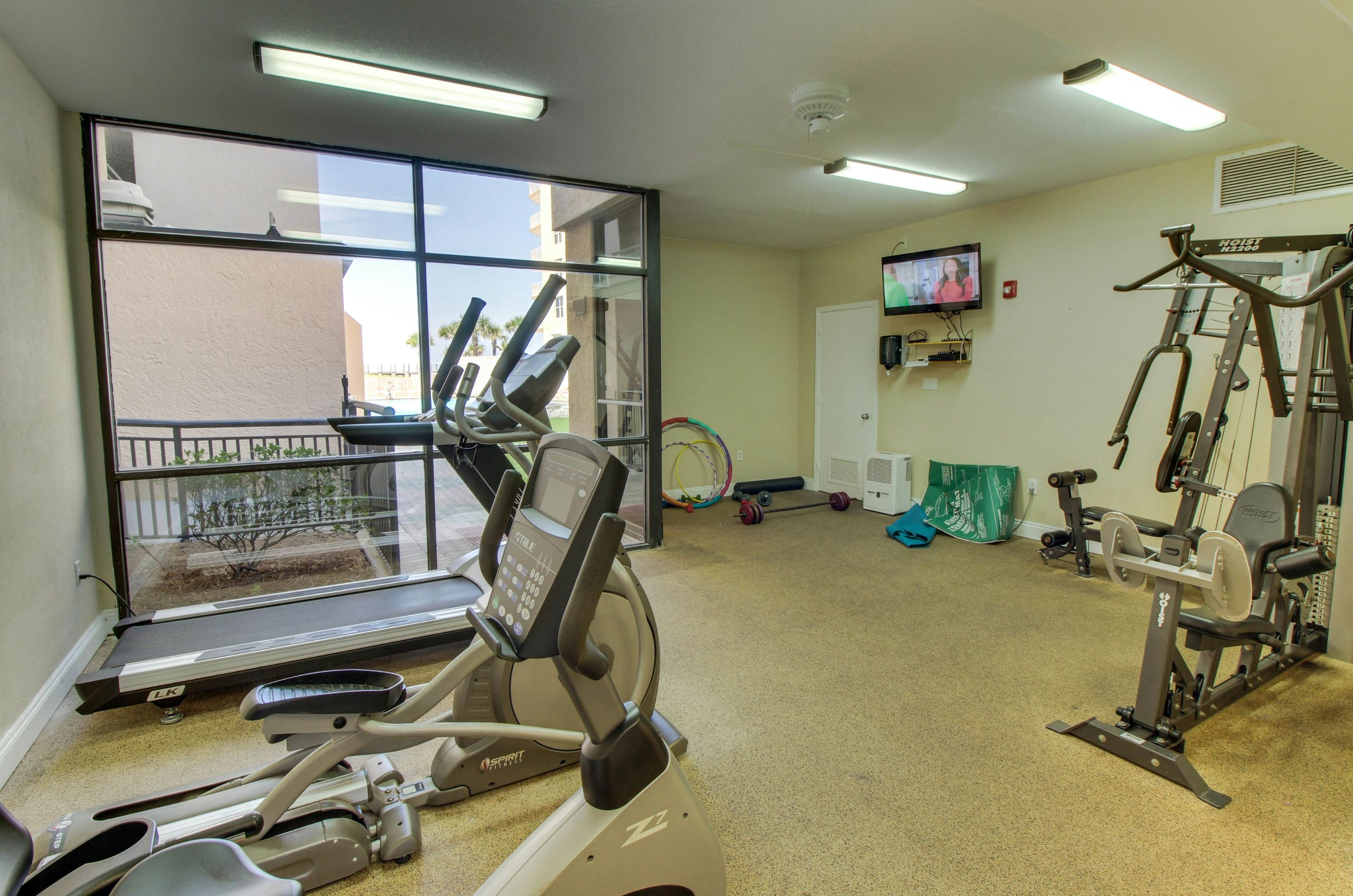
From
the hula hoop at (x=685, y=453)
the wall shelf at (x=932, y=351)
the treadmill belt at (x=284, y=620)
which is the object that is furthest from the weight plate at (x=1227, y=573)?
the hula hoop at (x=685, y=453)

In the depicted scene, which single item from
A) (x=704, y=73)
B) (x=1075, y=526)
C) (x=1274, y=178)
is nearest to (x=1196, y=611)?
(x=1075, y=526)

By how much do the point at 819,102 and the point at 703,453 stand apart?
4.00 metres

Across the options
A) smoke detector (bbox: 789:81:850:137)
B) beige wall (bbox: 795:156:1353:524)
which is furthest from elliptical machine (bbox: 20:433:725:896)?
beige wall (bbox: 795:156:1353:524)

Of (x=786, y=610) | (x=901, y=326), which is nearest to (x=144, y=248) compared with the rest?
(x=786, y=610)

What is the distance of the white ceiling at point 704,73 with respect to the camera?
2.02m

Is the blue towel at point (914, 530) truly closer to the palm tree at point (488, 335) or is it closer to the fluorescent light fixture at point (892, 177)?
the fluorescent light fixture at point (892, 177)

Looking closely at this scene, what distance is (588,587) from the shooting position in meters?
1.05

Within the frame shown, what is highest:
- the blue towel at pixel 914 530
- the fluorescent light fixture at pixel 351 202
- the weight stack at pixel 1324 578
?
the fluorescent light fixture at pixel 351 202

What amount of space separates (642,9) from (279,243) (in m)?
2.47

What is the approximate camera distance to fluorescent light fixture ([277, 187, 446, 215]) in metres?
3.68

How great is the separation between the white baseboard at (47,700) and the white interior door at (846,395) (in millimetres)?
5653

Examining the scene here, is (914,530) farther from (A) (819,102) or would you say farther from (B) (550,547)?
(B) (550,547)

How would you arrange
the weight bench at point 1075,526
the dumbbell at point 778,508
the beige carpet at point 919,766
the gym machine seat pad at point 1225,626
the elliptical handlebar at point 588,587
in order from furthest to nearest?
1. the dumbbell at point 778,508
2. the weight bench at point 1075,526
3. the gym machine seat pad at point 1225,626
4. the beige carpet at point 919,766
5. the elliptical handlebar at point 588,587

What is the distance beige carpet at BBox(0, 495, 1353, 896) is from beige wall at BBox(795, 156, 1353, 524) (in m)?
1.45
